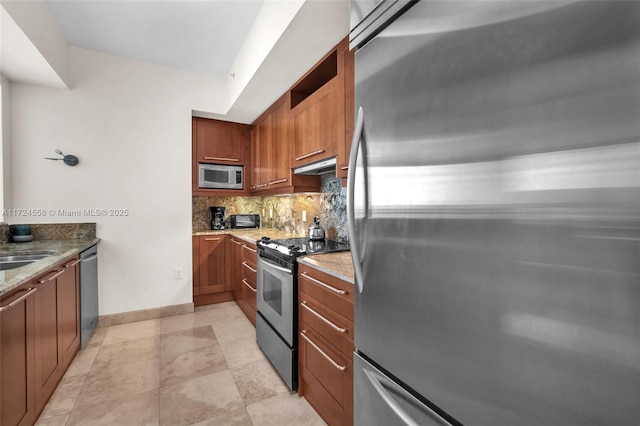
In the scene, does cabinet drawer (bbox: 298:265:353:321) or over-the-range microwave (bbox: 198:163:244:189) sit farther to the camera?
over-the-range microwave (bbox: 198:163:244:189)

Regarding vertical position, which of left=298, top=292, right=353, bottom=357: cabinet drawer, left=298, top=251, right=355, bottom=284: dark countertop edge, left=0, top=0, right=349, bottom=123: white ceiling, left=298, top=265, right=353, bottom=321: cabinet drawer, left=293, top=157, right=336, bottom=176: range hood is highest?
left=0, top=0, right=349, bottom=123: white ceiling

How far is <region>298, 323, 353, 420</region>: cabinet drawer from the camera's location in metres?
1.42

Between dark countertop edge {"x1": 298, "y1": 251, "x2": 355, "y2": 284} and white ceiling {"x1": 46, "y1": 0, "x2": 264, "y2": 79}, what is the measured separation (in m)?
1.96

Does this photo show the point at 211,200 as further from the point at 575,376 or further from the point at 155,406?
the point at 575,376

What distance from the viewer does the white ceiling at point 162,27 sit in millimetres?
2236

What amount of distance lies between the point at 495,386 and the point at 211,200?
3895 mm

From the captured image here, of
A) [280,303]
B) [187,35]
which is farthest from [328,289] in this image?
[187,35]

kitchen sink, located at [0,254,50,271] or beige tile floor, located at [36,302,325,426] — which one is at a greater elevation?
kitchen sink, located at [0,254,50,271]

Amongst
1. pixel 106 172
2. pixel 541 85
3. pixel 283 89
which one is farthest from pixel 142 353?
pixel 541 85

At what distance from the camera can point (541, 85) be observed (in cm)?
53

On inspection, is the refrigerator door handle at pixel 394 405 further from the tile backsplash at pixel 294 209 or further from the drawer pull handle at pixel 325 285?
the tile backsplash at pixel 294 209

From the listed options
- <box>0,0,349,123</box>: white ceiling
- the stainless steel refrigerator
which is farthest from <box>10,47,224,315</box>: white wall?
the stainless steel refrigerator

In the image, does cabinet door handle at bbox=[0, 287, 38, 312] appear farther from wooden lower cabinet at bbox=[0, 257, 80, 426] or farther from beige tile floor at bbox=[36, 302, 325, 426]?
beige tile floor at bbox=[36, 302, 325, 426]

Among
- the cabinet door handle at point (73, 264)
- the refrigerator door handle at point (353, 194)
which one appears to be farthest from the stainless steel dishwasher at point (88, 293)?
the refrigerator door handle at point (353, 194)
